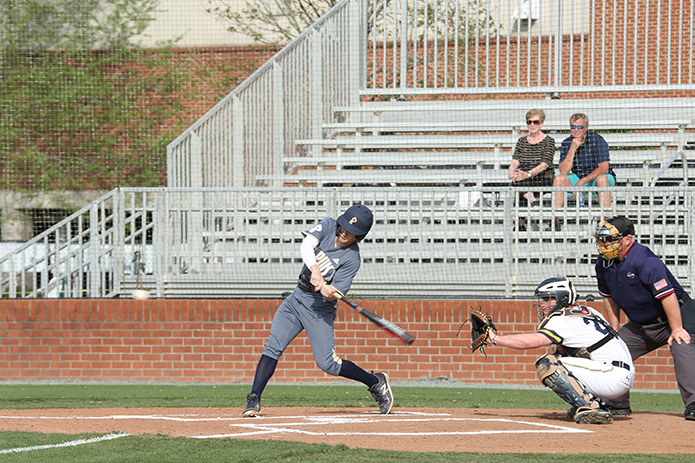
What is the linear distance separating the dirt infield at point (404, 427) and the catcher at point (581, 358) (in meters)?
0.22

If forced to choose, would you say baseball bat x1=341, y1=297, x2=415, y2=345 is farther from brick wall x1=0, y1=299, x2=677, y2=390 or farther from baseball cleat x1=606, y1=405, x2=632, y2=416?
brick wall x1=0, y1=299, x2=677, y2=390

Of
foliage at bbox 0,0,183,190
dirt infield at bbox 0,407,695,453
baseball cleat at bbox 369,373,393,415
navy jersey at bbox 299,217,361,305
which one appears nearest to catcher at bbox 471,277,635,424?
dirt infield at bbox 0,407,695,453

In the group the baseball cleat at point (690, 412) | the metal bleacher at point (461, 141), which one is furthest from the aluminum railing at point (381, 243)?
the baseball cleat at point (690, 412)

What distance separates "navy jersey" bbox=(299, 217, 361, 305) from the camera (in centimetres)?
769

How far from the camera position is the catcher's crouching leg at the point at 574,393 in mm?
7273

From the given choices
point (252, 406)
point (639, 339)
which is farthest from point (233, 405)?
point (639, 339)

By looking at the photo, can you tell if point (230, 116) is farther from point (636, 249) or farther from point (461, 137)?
point (636, 249)

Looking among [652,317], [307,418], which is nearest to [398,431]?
[307,418]

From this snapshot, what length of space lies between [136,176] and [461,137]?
12.2m

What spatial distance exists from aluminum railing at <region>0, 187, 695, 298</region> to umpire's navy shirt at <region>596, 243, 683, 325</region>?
324cm

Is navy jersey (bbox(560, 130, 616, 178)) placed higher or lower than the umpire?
higher

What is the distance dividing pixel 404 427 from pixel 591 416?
144cm

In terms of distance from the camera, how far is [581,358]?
7.44m

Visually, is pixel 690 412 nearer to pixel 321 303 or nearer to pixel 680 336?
pixel 680 336
